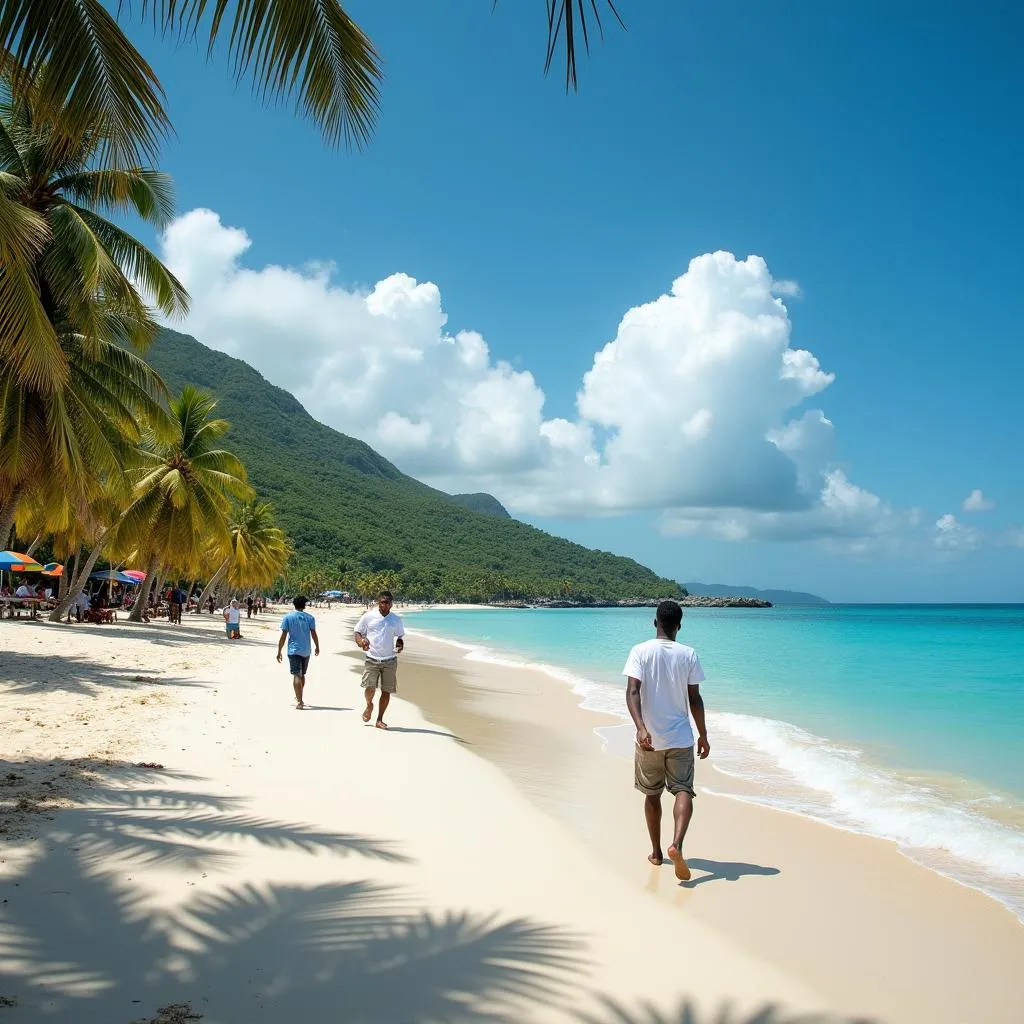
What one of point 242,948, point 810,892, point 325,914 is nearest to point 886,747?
point 810,892

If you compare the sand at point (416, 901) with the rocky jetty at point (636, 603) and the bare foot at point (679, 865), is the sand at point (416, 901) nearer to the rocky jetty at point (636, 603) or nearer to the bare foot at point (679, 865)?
the bare foot at point (679, 865)

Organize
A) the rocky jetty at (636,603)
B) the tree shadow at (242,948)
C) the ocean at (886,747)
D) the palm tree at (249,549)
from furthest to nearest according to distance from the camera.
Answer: the rocky jetty at (636,603) → the palm tree at (249,549) → the ocean at (886,747) → the tree shadow at (242,948)

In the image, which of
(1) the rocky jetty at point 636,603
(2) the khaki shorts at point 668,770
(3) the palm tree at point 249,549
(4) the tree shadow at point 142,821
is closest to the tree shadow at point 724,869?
(2) the khaki shorts at point 668,770

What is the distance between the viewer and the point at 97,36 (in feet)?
14.4

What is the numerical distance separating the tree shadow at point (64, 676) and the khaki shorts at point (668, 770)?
7.83m

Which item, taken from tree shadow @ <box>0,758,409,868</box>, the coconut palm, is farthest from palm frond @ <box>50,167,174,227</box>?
tree shadow @ <box>0,758,409,868</box>

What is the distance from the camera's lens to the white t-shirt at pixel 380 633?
8828 millimetres

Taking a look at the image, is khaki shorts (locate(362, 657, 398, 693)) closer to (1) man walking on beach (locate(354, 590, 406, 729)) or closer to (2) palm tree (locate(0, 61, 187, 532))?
(1) man walking on beach (locate(354, 590, 406, 729))

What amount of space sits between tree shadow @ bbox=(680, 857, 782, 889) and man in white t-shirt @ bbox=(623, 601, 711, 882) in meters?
0.26

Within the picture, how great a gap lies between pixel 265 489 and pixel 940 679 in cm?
10750

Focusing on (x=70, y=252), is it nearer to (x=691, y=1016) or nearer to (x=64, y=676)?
(x=64, y=676)

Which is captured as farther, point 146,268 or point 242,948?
point 146,268

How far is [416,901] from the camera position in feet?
12.4

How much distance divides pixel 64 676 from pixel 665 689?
→ 31.4 feet
